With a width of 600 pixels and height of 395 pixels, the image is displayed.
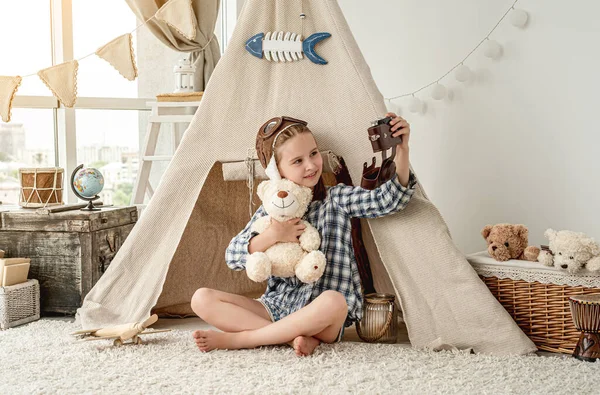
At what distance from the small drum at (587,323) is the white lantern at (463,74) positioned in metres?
1.38

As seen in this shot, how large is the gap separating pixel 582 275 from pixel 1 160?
262cm

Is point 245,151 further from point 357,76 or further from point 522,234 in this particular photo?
point 522,234

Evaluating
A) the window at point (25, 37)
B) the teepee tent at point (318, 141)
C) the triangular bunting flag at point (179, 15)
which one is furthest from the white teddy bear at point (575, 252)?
the window at point (25, 37)

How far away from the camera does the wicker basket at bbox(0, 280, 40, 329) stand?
241 centimetres

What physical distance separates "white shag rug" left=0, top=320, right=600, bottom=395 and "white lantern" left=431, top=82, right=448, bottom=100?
4.78ft

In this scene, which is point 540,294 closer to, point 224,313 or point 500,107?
point 224,313

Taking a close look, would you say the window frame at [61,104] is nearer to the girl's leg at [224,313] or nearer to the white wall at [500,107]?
the white wall at [500,107]

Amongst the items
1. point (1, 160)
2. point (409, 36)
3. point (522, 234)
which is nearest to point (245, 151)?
point (522, 234)

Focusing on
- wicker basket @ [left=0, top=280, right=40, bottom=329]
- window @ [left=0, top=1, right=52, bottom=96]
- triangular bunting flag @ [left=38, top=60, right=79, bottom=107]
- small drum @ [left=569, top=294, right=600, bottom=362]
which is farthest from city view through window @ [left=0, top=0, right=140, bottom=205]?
small drum @ [left=569, top=294, right=600, bottom=362]

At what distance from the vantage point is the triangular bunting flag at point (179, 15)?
263cm

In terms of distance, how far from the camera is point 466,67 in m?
3.09

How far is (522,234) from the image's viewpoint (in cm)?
223

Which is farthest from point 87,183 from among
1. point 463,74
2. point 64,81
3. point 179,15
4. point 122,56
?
point 463,74

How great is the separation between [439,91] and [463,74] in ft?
0.44
